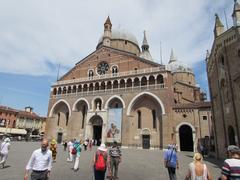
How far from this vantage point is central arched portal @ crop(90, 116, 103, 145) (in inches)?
1172

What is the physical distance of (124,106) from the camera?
27375mm

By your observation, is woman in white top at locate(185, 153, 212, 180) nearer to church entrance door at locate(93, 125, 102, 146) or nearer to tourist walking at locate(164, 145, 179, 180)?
tourist walking at locate(164, 145, 179, 180)

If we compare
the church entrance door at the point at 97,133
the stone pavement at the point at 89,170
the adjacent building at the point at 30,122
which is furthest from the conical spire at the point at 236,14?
the adjacent building at the point at 30,122

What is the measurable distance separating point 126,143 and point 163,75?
11.2 metres

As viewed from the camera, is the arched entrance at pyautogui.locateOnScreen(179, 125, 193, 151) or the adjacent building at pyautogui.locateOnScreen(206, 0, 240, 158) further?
the arched entrance at pyautogui.locateOnScreen(179, 125, 193, 151)

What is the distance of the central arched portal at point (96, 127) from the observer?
29.8m

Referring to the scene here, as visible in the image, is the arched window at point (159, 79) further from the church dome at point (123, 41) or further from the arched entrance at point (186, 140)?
the church dome at point (123, 41)

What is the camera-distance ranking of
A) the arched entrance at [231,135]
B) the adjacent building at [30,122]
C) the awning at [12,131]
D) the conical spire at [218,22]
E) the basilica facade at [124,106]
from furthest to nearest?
the adjacent building at [30,122]
the awning at [12,131]
the basilica facade at [124,106]
the conical spire at [218,22]
the arched entrance at [231,135]

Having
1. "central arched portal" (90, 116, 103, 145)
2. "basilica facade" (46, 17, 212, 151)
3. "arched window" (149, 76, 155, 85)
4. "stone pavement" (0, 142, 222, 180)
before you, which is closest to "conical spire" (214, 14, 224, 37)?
"basilica facade" (46, 17, 212, 151)

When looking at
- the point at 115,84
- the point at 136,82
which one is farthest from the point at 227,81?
the point at 115,84

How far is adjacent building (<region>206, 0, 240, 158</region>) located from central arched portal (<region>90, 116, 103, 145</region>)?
710 inches

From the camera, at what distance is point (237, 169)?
10.2 feet

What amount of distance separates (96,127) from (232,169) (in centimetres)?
2832

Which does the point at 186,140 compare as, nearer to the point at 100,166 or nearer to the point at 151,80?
the point at 151,80
